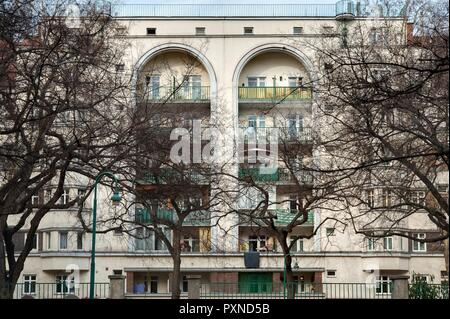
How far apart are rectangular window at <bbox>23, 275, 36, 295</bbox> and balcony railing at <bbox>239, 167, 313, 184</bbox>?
10828mm

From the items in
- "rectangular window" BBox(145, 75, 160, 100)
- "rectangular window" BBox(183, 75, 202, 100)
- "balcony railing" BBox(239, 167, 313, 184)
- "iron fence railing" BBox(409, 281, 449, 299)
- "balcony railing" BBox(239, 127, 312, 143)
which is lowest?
"iron fence railing" BBox(409, 281, 449, 299)

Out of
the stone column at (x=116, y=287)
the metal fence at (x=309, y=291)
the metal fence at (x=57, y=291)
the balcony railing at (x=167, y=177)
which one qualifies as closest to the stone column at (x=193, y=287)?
the metal fence at (x=309, y=291)

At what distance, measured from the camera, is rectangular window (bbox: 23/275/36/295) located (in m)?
37.0

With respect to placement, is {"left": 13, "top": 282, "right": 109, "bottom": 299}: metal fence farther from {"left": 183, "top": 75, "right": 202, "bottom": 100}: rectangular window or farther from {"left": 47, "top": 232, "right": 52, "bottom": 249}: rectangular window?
{"left": 183, "top": 75, "right": 202, "bottom": 100}: rectangular window

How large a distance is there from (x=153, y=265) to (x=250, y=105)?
11.4 metres

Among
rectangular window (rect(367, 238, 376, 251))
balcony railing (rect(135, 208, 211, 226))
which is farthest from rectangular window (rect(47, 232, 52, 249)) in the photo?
rectangular window (rect(367, 238, 376, 251))

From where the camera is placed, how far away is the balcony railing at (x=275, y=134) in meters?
32.2

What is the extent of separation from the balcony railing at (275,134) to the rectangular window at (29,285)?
470 inches

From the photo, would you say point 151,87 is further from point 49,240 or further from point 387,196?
point 49,240

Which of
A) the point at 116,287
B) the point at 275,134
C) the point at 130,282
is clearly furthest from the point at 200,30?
the point at 116,287

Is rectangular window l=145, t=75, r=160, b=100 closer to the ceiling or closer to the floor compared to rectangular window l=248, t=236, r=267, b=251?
closer to the ceiling

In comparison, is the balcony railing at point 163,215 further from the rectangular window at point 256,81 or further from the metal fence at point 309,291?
the rectangular window at point 256,81

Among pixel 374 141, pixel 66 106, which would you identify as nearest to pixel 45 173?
pixel 66 106
